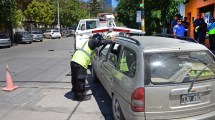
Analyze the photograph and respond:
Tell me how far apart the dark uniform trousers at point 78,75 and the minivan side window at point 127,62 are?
5.72 feet

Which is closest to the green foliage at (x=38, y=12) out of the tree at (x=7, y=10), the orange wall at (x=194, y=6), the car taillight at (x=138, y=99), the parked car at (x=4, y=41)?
the tree at (x=7, y=10)

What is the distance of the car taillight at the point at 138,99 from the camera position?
13.8 ft

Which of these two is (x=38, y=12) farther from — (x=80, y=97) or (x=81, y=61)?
(x=81, y=61)

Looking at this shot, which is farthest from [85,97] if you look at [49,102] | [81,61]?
[81,61]

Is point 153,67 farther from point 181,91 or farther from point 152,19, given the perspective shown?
point 152,19

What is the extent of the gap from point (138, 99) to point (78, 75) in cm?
284

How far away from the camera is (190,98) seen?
4.32 m

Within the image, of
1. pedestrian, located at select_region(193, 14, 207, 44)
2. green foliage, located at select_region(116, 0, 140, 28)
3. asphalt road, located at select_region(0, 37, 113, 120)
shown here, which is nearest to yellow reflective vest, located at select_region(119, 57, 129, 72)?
asphalt road, located at select_region(0, 37, 113, 120)

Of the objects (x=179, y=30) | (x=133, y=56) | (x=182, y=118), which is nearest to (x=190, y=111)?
(x=182, y=118)

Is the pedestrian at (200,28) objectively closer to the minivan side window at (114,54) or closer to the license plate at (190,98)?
the minivan side window at (114,54)

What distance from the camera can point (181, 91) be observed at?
13.9ft

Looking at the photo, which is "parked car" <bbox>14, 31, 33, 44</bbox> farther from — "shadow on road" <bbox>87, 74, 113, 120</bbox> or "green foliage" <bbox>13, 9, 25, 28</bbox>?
"shadow on road" <bbox>87, 74, 113, 120</bbox>

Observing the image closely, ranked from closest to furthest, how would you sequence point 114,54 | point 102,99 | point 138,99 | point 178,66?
point 138,99, point 178,66, point 114,54, point 102,99

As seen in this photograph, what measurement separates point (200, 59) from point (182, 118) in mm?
1029
